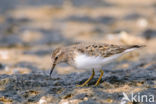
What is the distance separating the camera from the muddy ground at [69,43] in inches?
234

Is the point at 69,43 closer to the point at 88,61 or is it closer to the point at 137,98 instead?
the point at 88,61

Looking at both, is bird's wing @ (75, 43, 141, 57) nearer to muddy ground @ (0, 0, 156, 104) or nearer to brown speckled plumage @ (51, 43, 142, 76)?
brown speckled plumage @ (51, 43, 142, 76)

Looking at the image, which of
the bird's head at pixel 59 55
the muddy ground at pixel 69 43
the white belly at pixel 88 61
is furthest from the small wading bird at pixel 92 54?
the muddy ground at pixel 69 43

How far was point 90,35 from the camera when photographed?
46.4ft

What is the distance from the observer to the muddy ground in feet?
19.5

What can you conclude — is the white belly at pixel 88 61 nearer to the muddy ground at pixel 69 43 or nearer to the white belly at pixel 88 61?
the white belly at pixel 88 61

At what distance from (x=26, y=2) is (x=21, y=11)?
3.93 ft

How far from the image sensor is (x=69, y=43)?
10234 millimetres

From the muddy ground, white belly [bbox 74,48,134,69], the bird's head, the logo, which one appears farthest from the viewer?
the bird's head

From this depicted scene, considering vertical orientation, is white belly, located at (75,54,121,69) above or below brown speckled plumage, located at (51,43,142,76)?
below

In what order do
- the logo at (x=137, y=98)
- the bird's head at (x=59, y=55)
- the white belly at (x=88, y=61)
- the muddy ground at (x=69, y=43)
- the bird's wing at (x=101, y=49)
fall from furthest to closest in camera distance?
the bird's head at (x=59, y=55)
the bird's wing at (x=101, y=49)
the white belly at (x=88, y=61)
the muddy ground at (x=69, y=43)
the logo at (x=137, y=98)

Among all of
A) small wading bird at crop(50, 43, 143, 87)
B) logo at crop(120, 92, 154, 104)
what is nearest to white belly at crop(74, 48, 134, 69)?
small wading bird at crop(50, 43, 143, 87)

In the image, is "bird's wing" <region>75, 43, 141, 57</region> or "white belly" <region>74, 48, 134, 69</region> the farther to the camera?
"bird's wing" <region>75, 43, 141, 57</region>

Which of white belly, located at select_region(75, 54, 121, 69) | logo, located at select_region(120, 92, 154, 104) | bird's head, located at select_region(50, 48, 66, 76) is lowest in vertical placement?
logo, located at select_region(120, 92, 154, 104)
